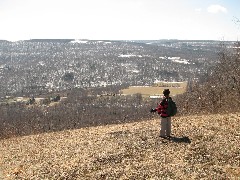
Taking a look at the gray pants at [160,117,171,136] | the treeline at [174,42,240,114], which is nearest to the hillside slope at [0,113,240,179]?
the gray pants at [160,117,171,136]

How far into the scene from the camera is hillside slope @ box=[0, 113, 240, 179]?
43.3 feet

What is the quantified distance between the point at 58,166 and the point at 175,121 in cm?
831

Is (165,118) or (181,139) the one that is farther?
(165,118)

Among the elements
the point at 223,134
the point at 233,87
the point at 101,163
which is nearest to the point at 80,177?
the point at 101,163

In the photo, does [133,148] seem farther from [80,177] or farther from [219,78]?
[219,78]

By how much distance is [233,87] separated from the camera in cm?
3409

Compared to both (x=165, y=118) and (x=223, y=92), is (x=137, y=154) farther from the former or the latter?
(x=223, y=92)

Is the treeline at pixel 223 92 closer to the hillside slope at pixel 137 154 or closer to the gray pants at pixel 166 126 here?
the hillside slope at pixel 137 154

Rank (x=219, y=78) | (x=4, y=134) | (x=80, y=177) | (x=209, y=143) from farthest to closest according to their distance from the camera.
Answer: (x=219, y=78), (x=4, y=134), (x=209, y=143), (x=80, y=177)

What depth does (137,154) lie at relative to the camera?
49.8 ft

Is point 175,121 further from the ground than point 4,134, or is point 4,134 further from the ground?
point 175,121

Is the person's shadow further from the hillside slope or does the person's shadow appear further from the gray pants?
the gray pants

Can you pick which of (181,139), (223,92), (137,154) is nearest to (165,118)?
(181,139)

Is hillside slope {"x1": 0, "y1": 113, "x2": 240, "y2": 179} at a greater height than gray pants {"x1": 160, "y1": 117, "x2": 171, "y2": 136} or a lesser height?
lesser
